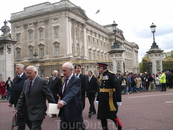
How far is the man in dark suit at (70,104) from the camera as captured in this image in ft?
→ 14.2

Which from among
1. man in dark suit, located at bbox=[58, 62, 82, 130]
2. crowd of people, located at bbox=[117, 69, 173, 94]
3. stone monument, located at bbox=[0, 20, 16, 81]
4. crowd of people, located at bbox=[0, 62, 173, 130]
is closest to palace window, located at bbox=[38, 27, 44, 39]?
stone monument, located at bbox=[0, 20, 16, 81]

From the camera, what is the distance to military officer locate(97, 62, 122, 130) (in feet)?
18.1

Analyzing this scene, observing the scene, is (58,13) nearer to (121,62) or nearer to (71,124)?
(121,62)

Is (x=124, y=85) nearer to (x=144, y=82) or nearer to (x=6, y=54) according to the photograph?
(x=144, y=82)

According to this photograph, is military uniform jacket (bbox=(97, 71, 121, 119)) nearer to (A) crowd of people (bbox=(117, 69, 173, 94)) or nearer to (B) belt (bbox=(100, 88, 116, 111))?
(B) belt (bbox=(100, 88, 116, 111))

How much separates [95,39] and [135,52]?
153 feet

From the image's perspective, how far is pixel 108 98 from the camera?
5660 millimetres

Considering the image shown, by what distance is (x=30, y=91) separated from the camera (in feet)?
15.4

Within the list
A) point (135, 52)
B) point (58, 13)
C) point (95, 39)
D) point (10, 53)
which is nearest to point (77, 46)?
point (58, 13)

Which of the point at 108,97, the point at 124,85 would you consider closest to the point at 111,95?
the point at 108,97

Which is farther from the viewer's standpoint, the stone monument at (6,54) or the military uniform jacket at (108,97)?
the stone monument at (6,54)

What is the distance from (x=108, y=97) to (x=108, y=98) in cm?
3

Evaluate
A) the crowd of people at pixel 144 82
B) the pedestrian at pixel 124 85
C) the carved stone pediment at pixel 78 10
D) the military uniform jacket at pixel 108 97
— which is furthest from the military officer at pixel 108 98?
the carved stone pediment at pixel 78 10

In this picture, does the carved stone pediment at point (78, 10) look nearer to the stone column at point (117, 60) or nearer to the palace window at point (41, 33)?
the palace window at point (41, 33)
